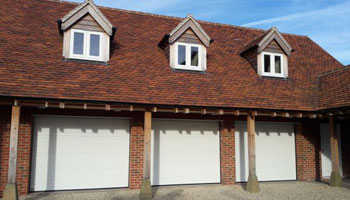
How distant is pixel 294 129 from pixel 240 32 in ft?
19.6

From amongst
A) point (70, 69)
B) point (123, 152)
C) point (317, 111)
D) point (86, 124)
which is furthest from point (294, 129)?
point (70, 69)

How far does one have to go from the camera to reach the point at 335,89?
1134cm

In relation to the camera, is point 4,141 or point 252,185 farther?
point 252,185

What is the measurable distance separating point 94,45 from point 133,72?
182 cm

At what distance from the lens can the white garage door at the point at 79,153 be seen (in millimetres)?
9539

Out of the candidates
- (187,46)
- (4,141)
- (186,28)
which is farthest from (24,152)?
(186,28)

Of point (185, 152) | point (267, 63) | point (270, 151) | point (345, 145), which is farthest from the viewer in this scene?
point (345, 145)

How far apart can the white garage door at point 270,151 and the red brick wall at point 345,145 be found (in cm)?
262

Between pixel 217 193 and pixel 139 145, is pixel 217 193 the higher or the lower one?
the lower one

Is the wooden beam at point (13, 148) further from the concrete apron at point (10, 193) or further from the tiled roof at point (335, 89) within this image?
the tiled roof at point (335, 89)

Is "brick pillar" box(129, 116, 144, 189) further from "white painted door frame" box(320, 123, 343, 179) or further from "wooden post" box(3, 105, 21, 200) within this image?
"white painted door frame" box(320, 123, 343, 179)

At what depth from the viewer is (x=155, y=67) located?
1099 centimetres

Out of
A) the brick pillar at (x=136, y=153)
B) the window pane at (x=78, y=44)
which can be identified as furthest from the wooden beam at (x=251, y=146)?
the window pane at (x=78, y=44)

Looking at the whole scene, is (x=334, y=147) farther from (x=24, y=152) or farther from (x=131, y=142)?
(x=24, y=152)
